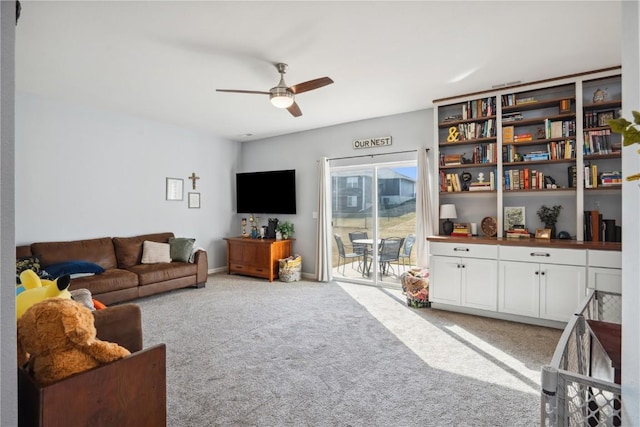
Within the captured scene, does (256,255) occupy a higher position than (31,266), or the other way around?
(31,266)

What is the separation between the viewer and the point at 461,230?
13.9 ft

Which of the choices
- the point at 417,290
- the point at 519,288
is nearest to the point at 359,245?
the point at 417,290

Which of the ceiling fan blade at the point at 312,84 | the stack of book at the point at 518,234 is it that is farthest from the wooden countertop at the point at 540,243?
the ceiling fan blade at the point at 312,84

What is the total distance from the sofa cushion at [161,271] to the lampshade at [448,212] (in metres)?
3.77

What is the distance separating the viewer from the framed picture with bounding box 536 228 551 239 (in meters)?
3.76

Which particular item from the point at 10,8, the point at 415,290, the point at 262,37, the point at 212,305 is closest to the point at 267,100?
the point at 262,37

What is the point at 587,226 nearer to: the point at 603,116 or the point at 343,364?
the point at 603,116

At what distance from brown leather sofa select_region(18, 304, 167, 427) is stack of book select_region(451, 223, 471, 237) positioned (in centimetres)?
373

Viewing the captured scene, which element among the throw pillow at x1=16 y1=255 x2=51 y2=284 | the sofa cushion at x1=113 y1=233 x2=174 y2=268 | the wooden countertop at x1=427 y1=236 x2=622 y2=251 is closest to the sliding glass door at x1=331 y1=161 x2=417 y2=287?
the wooden countertop at x1=427 y1=236 x2=622 y2=251

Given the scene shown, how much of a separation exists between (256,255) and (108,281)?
239 cm

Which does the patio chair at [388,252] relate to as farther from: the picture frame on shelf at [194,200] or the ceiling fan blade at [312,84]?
the picture frame on shelf at [194,200]

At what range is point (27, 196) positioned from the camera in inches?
163

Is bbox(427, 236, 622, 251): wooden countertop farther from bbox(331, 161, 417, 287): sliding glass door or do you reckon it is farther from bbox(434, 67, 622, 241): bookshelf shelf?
bbox(331, 161, 417, 287): sliding glass door

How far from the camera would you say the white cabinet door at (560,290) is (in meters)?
3.29
